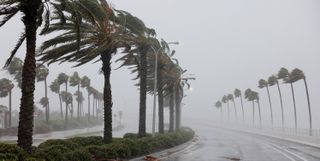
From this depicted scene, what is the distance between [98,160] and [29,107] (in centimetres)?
447

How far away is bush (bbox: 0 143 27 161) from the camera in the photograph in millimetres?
13267

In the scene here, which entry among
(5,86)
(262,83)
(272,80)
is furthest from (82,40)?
(262,83)

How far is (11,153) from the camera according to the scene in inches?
540

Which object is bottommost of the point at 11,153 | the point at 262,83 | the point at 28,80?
the point at 11,153

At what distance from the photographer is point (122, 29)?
1088 inches

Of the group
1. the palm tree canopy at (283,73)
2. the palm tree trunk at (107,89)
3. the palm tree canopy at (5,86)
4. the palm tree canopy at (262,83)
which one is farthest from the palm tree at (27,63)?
the palm tree canopy at (262,83)

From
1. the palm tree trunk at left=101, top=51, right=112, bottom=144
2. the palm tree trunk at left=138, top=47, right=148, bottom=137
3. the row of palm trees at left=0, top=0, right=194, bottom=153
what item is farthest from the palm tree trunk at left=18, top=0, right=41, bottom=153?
the palm tree trunk at left=138, top=47, right=148, bottom=137

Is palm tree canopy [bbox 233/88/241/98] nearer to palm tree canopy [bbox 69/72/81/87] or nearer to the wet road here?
palm tree canopy [bbox 69/72/81/87]

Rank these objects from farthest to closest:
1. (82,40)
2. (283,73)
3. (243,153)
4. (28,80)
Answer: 1. (283,73)
2. (243,153)
3. (82,40)
4. (28,80)

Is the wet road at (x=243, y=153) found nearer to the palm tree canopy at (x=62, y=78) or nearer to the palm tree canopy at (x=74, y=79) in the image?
the palm tree canopy at (x=62, y=78)

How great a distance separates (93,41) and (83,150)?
813 centimetres

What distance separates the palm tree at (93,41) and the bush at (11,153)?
8.87 meters

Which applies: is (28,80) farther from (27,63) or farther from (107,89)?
(107,89)

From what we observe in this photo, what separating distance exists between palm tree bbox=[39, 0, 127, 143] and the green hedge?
6.01ft
